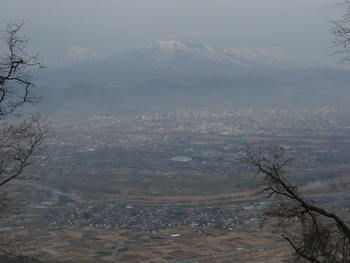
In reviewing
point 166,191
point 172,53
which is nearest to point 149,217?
point 166,191

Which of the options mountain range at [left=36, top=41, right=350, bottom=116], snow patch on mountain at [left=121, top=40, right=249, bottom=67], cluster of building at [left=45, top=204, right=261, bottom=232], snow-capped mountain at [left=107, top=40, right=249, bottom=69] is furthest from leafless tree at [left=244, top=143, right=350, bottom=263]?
snow patch on mountain at [left=121, top=40, right=249, bottom=67]

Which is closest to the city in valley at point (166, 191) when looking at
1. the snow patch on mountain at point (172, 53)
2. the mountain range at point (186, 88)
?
the mountain range at point (186, 88)

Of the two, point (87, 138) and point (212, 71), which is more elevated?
point (212, 71)

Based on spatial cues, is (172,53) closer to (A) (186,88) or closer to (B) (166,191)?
(A) (186,88)

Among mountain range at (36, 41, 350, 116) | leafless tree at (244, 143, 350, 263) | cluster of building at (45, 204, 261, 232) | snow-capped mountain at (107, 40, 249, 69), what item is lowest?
cluster of building at (45, 204, 261, 232)

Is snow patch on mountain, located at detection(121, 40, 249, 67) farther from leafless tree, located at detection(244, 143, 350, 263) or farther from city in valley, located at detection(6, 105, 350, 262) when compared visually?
leafless tree, located at detection(244, 143, 350, 263)

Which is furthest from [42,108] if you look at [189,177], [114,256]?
[114,256]

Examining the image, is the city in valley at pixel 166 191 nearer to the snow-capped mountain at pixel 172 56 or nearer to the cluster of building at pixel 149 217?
the cluster of building at pixel 149 217

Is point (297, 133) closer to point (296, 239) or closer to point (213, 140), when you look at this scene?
point (213, 140)
